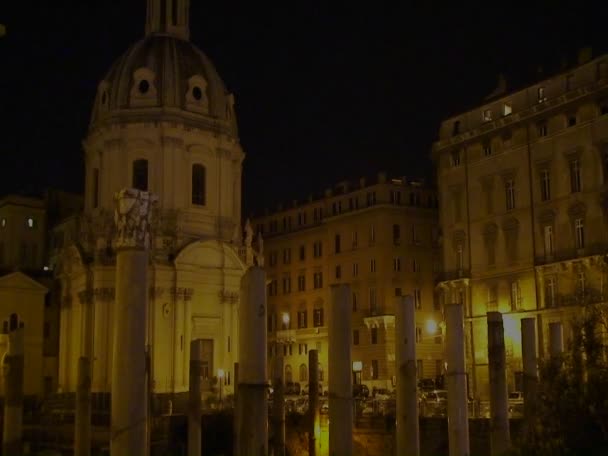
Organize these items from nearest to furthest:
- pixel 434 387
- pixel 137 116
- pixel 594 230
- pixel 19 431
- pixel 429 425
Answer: pixel 19 431
pixel 429 425
pixel 594 230
pixel 434 387
pixel 137 116

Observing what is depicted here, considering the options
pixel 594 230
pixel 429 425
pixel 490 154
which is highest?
pixel 490 154

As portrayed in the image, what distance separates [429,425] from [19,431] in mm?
17299

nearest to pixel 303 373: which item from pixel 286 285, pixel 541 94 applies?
pixel 286 285

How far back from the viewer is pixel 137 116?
212 feet

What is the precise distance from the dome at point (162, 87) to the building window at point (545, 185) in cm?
2199

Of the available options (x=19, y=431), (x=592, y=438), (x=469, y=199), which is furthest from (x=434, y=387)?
(x=592, y=438)

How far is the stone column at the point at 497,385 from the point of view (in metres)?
28.6

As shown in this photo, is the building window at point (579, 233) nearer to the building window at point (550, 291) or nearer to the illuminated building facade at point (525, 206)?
the illuminated building facade at point (525, 206)

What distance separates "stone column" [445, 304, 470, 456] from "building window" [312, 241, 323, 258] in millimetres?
55250

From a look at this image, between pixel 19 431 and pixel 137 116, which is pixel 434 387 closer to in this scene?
pixel 137 116

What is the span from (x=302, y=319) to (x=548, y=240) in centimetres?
3085

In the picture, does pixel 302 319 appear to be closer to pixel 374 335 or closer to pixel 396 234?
pixel 374 335

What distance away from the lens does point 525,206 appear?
5919 cm

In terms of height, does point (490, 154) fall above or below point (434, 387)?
above
